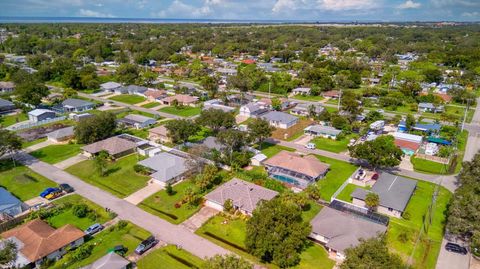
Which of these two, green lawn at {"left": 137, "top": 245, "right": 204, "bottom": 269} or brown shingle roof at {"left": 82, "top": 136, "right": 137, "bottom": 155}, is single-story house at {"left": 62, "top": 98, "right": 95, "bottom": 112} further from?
green lawn at {"left": 137, "top": 245, "right": 204, "bottom": 269}

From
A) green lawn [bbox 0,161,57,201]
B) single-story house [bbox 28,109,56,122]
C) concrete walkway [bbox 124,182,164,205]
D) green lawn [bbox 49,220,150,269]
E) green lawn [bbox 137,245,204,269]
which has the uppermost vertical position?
single-story house [bbox 28,109,56,122]

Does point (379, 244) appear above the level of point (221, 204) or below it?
above

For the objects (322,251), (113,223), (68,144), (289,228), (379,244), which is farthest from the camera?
(68,144)

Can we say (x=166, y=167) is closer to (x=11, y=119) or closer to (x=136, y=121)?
(x=136, y=121)

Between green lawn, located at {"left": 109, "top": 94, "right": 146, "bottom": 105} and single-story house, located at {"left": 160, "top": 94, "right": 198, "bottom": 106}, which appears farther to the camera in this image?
green lawn, located at {"left": 109, "top": 94, "right": 146, "bottom": 105}

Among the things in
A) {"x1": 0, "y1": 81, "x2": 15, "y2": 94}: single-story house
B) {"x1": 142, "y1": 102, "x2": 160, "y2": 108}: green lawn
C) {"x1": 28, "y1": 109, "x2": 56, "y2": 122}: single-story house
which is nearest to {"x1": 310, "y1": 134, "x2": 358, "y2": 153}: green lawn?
{"x1": 142, "y1": 102, "x2": 160, "y2": 108}: green lawn

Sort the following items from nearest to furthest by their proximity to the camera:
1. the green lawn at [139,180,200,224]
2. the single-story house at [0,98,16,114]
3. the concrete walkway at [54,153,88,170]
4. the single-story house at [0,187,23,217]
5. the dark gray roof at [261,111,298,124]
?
1. the single-story house at [0,187,23,217]
2. the green lawn at [139,180,200,224]
3. the concrete walkway at [54,153,88,170]
4. the dark gray roof at [261,111,298,124]
5. the single-story house at [0,98,16,114]

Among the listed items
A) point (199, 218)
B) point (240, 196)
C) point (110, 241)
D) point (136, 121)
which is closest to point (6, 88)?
point (136, 121)

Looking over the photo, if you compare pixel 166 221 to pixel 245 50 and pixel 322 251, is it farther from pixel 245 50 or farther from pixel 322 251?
pixel 245 50

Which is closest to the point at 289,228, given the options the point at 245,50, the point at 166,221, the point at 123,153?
the point at 166,221
